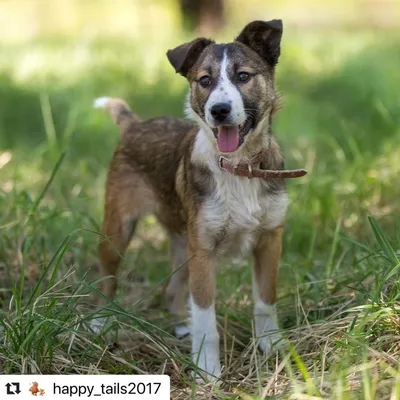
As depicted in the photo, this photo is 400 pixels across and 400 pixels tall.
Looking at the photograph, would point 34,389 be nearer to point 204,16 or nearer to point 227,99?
point 227,99

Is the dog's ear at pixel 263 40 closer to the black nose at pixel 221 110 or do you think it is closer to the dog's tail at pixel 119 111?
the black nose at pixel 221 110

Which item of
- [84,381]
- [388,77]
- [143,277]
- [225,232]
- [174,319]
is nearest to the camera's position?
[84,381]

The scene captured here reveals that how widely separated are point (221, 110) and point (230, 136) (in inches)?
8.5

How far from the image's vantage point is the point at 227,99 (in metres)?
4.00

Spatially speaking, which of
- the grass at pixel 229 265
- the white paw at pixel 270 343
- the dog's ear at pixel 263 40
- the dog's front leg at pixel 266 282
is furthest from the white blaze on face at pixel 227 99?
the white paw at pixel 270 343

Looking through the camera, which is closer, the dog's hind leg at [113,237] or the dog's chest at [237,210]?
the dog's chest at [237,210]

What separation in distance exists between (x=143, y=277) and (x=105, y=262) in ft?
2.13

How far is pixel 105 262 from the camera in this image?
5.22 m

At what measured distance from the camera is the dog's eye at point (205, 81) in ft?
14.0

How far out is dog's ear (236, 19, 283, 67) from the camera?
440cm

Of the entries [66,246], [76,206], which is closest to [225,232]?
[66,246]

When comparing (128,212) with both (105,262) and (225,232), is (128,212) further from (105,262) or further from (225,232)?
(225,232)

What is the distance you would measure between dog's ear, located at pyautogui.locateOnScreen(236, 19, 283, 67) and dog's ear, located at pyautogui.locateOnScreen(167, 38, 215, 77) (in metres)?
0.22

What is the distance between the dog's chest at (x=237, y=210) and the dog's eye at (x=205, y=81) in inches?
19.8
